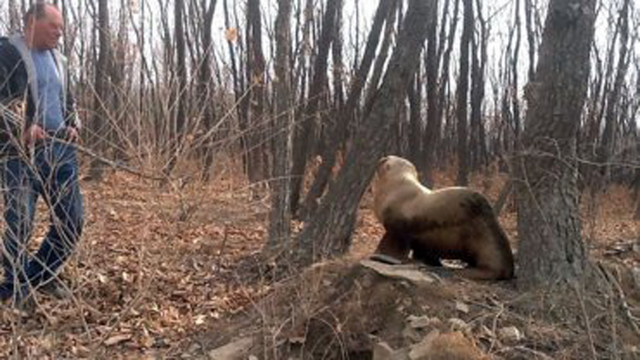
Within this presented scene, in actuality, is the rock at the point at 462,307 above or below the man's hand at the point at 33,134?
below

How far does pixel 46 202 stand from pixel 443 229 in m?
2.05

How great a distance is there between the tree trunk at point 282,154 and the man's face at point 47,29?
6.31 ft

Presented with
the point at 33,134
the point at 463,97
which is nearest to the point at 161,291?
the point at 33,134

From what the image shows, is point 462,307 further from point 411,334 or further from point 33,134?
point 33,134

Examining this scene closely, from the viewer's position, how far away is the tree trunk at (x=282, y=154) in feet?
19.3

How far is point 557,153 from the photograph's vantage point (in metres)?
3.78

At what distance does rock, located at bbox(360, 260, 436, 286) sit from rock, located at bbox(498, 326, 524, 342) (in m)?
0.48

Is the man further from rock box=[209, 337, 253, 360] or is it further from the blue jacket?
rock box=[209, 337, 253, 360]

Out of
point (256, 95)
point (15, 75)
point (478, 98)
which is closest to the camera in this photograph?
point (15, 75)

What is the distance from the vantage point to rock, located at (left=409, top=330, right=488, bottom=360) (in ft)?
10.7

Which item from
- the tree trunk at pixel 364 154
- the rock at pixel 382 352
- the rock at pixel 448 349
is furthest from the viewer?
the tree trunk at pixel 364 154

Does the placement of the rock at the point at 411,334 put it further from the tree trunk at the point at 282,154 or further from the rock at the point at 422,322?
the tree trunk at the point at 282,154

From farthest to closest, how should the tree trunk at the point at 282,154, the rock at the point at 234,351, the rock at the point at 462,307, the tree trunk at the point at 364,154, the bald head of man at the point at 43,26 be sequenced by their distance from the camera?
the tree trunk at the point at 282,154, the tree trunk at the point at 364,154, the bald head of man at the point at 43,26, the rock at the point at 234,351, the rock at the point at 462,307

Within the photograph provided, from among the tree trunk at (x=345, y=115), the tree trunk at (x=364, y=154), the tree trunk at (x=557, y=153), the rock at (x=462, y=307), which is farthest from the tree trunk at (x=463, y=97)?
the rock at (x=462, y=307)
